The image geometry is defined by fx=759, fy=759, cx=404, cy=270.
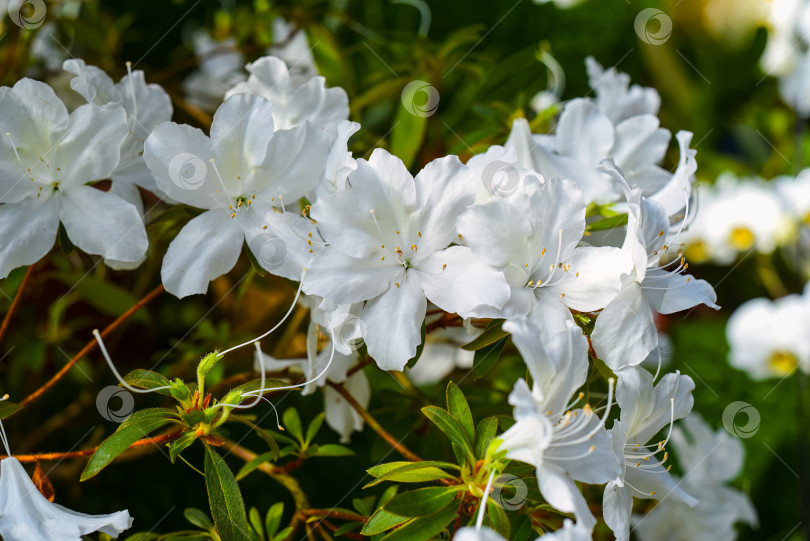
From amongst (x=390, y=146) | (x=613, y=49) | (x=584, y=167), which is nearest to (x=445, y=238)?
(x=584, y=167)

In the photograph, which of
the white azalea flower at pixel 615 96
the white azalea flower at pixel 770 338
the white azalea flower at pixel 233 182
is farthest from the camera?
the white azalea flower at pixel 770 338

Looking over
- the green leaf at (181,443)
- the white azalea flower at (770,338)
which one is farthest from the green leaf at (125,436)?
the white azalea flower at (770,338)

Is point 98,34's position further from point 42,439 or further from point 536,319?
point 536,319

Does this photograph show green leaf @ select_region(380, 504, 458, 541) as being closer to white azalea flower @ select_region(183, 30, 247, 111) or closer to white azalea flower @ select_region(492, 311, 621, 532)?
white azalea flower @ select_region(492, 311, 621, 532)

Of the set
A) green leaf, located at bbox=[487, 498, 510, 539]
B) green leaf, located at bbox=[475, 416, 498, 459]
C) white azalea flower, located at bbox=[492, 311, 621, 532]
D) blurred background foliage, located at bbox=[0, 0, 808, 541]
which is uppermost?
white azalea flower, located at bbox=[492, 311, 621, 532]

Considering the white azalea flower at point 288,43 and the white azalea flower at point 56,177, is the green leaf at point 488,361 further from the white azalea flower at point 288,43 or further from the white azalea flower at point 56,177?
the white azalea flower at point 288,43

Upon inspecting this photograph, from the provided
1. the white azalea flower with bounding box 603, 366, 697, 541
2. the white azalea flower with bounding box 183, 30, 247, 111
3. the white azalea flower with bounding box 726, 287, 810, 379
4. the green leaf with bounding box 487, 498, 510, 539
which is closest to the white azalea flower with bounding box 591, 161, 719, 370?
the white azalea flower with bounding box 603, 366, 697, 541
